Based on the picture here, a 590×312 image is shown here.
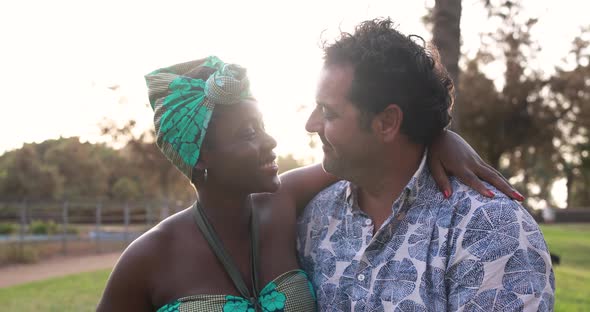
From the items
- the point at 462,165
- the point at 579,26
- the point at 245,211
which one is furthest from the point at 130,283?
the point at 579,26

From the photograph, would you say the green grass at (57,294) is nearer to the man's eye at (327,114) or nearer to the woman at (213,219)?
the woman at (213,219)

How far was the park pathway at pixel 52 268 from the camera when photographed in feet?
56.6

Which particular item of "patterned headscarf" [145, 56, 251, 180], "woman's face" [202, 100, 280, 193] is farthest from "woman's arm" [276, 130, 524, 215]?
"patterned headscarf" [145, 56, 251, 180]

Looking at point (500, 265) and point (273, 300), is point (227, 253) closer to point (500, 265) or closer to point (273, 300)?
point (273, 300)

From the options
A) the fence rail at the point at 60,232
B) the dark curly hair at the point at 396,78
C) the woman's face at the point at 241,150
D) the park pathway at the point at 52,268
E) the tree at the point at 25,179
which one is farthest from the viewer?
the tree at the point at 25,179

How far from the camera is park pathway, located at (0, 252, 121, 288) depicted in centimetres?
1725

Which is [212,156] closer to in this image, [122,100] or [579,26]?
[579,26]

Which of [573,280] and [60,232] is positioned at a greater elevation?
[573,280]

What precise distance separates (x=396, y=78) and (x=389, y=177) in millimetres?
453

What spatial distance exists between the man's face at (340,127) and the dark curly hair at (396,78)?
0.13 feet

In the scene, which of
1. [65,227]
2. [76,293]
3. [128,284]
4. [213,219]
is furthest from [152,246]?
[65,227]

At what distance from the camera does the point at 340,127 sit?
2979 millimetres

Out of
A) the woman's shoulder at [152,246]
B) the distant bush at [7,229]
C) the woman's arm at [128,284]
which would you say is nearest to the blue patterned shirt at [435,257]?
the woman's shoulder at [152,246]

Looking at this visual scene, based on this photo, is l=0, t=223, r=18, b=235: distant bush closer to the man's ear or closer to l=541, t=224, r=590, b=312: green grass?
l=541, t=224, r=590, b=312: green grass
